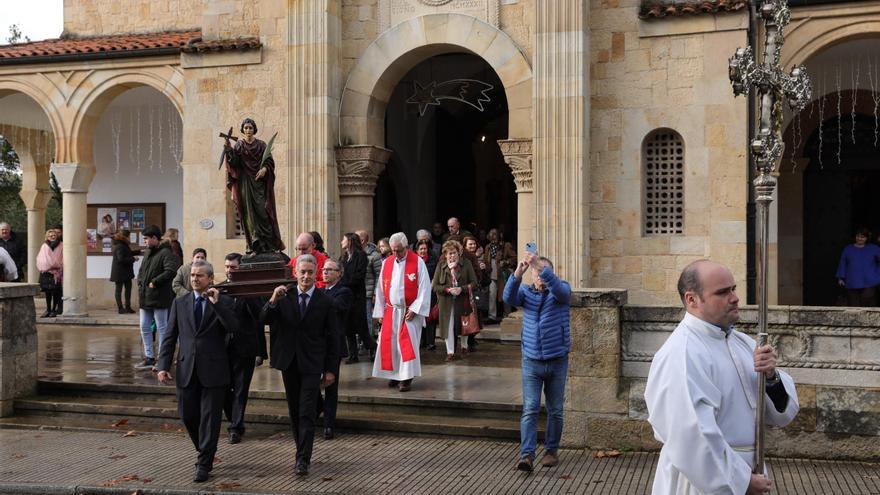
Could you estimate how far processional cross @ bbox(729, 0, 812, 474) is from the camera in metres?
4.70

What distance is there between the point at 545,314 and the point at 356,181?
331 inches

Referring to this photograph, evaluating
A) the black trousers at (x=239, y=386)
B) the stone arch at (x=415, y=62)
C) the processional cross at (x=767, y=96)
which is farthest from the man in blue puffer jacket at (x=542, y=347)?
the stone arch at (x=415, y=62)

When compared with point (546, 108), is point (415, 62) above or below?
above

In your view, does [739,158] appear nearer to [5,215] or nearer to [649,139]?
[649,139]

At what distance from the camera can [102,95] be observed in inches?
754

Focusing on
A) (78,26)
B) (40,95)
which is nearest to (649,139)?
(40,95)

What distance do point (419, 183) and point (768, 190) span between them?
1742cm

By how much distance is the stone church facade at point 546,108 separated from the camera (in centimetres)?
1473

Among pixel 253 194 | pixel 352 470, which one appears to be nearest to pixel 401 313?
pixel 253 194

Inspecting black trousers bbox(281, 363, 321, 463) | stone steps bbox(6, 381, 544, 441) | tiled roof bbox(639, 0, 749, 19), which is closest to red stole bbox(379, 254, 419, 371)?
stone steps bbox(6, 381, 544, 441)

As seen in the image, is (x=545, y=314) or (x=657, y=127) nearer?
(x=545, y=314)

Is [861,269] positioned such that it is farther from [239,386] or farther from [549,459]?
[239,386]

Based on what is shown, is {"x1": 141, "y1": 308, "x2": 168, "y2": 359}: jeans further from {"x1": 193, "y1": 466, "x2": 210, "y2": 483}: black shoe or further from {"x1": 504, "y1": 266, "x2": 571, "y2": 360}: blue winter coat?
{"x1": 504, "y1": 266, "x2": 571, "y2": 360}: blue winter coat

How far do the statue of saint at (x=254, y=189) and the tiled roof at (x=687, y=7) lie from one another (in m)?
6.44
